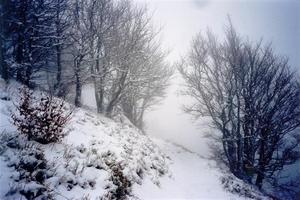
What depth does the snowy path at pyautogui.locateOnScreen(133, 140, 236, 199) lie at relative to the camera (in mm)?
8591

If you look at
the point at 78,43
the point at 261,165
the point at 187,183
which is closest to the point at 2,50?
the point at 78,43

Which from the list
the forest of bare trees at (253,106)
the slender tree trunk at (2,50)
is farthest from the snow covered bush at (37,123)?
the forest of bare trees at (253,106)

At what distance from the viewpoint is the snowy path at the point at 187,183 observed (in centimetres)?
859

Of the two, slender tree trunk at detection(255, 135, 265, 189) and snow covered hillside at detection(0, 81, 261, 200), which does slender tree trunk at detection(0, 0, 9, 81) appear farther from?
slender tree trunk at detection(255, 135, 265, 189)

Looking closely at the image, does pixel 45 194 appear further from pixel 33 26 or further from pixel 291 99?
pixel 291 99

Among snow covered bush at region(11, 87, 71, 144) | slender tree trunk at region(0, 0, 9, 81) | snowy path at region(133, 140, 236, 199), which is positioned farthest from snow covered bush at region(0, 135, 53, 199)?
slender tree trunk at region(0, 0, 9, 81)

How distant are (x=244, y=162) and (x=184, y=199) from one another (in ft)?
36.4

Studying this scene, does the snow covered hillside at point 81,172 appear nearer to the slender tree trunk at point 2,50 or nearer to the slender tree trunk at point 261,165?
the slender tree trunk at point 2,50

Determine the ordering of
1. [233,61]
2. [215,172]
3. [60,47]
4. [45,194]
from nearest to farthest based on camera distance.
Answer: [45,194] < [215,172] < [60,47] < [233,61]

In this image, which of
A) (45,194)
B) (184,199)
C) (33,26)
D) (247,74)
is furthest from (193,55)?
(45,194)

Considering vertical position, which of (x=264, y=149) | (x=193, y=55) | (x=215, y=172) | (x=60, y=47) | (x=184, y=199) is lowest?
(x=184, y=199)

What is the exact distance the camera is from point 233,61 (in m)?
17.8

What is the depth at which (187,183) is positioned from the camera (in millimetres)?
11242

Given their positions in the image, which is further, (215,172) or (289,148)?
(289,148)
